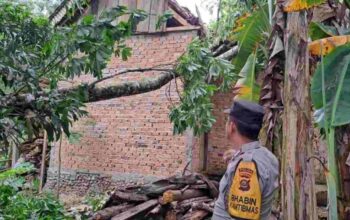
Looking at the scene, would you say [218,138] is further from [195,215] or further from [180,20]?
[195,215]

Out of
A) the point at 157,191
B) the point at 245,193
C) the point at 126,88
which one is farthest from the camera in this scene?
the point at 157,191

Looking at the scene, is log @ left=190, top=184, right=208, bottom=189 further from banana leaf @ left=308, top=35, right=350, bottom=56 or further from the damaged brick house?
banana leaf @ left=308, top=35, right=350, bottom=56

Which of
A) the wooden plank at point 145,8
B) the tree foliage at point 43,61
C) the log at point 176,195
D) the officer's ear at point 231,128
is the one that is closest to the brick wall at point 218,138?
the wooden plank at point 145,8

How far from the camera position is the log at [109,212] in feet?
21.9

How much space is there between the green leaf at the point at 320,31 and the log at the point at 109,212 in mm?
3742

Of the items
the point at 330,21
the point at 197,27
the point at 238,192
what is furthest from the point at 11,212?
the point at 197,27

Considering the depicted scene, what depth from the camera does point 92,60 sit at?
466cm

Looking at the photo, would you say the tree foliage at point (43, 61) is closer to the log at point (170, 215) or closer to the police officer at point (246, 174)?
the police officer at point (246, 174)

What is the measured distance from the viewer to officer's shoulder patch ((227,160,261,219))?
246 centimetres

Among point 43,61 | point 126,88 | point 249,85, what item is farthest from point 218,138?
point 43,61

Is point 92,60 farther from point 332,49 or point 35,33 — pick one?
point 332,49

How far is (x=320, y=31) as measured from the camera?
4848 mm

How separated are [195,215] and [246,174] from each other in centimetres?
420

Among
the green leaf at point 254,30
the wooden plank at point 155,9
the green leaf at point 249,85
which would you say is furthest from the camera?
the wooden plank at point 155,9
